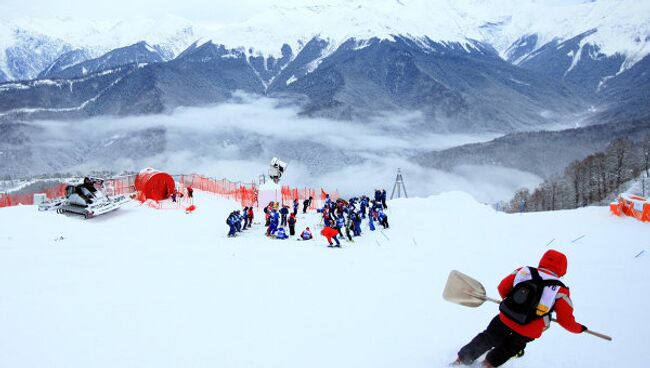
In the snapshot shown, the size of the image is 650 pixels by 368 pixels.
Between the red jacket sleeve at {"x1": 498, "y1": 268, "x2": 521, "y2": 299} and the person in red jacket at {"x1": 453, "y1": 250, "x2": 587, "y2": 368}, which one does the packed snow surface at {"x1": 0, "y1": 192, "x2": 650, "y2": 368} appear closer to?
the person in red jacket at {"x1": 453, "y1": 250, "x2": 587, "y2": 368}

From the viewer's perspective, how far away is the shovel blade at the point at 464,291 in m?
6.23

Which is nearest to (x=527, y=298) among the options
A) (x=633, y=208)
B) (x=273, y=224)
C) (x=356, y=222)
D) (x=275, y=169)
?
(x=356, y=222)

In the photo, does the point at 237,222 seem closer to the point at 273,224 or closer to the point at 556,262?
the point at 273,224

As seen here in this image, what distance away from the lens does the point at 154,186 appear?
26.0 m

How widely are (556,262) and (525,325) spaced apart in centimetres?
86

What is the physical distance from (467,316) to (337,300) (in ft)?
7.90

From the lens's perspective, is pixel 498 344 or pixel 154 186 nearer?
pixel 498 344

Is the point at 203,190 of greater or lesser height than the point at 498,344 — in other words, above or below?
above

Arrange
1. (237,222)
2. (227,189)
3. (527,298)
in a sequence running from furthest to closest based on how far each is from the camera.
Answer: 1. (227,189)
2. (237,222)
3. (527,298)

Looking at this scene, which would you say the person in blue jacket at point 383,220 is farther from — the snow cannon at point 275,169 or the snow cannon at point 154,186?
the snow cannon at point 154,186

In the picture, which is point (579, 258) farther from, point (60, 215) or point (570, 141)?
point (570, 141)

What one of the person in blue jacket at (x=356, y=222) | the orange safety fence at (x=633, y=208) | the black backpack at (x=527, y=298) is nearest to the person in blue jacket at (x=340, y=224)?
the person in blue jacket at (x=356, y=222)

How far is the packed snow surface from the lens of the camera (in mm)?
6422

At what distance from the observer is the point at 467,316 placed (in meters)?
8.16
